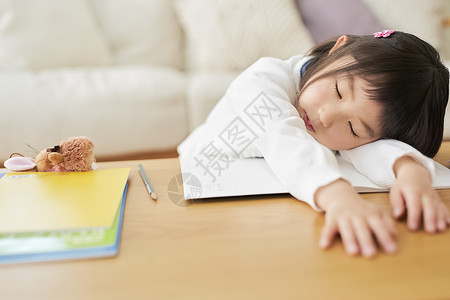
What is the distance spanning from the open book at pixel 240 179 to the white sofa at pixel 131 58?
0.85 m

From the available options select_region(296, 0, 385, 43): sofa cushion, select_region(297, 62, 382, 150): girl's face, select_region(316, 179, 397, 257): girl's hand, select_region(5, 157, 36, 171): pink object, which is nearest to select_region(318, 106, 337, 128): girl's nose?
select_region(297, 62, 382, 150): girl's face

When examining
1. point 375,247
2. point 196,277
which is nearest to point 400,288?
point 375,247

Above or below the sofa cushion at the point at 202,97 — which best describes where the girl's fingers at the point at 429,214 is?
above

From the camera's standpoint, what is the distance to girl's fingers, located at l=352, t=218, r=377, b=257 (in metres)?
0.42

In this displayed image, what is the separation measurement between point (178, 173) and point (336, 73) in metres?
0.37

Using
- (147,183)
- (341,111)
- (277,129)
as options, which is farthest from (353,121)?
(147,183)

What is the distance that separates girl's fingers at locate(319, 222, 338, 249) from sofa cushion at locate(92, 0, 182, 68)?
63.5 inches

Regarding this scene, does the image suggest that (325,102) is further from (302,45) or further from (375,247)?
(302,45)

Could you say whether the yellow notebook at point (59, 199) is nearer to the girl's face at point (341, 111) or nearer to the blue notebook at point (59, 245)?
the blue notebook at point (59, 245)

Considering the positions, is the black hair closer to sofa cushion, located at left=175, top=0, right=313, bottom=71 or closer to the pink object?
the pink object

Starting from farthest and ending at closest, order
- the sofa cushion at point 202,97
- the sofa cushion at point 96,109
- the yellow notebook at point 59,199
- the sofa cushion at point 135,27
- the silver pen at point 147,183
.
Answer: the sofa cushion at point 135,27
the sofa cushion at point 202,97
the sofa cushion at point 96,109
the silver pen at point 147,183
the yellow notebook at point 59,199

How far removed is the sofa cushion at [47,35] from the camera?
5.37 ft

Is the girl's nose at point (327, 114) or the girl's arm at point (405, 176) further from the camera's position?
the girl's nose at point (327, 114)

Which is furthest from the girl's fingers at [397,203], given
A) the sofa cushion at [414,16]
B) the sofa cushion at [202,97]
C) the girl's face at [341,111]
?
the sofa cushion at [414,16]
